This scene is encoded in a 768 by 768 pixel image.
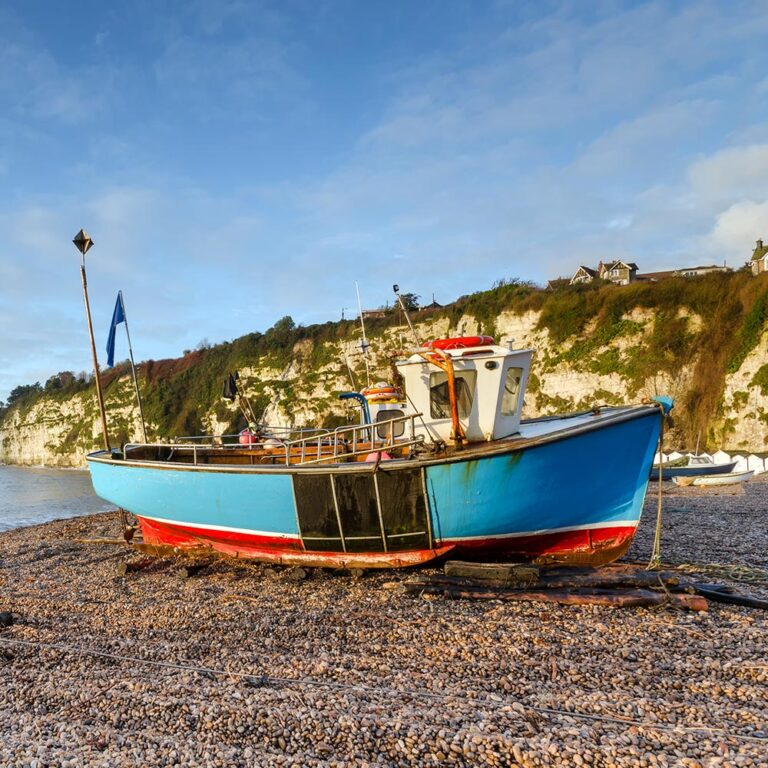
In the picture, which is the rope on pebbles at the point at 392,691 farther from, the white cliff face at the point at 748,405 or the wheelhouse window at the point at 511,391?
the white cliff face at the point at 748,405

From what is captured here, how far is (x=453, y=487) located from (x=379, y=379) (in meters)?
33.2

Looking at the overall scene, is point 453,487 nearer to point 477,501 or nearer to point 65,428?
point 477,501

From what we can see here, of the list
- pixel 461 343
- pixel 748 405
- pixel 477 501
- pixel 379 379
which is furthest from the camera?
pixel 379 379

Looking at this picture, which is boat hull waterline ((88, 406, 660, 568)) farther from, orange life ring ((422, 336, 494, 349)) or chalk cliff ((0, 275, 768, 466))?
chalk cliff ((0, 275, 768, 466))

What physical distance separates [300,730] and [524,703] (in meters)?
1.83

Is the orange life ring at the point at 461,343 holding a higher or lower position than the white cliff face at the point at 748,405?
higher

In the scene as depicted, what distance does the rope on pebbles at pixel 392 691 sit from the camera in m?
3.87

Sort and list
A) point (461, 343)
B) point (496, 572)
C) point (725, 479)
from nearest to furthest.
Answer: point (496, 572) < point (461, 343) < point (725, 479)

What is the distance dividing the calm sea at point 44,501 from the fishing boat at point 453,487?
1822 cm

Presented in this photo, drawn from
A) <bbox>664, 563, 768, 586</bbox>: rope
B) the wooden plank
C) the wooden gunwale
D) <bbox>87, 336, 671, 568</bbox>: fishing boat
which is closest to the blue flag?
<bbox>87, 336, 671, 568</bbox>: fishing boat

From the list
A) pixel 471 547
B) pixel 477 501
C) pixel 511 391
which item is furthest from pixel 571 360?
pixel 477 501

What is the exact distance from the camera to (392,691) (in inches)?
184

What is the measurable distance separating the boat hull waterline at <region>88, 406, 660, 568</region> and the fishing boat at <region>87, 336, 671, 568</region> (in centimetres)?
2

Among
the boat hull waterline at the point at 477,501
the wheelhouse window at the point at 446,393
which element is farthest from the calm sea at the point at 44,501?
the wheelhouse window at the point at 446,393
